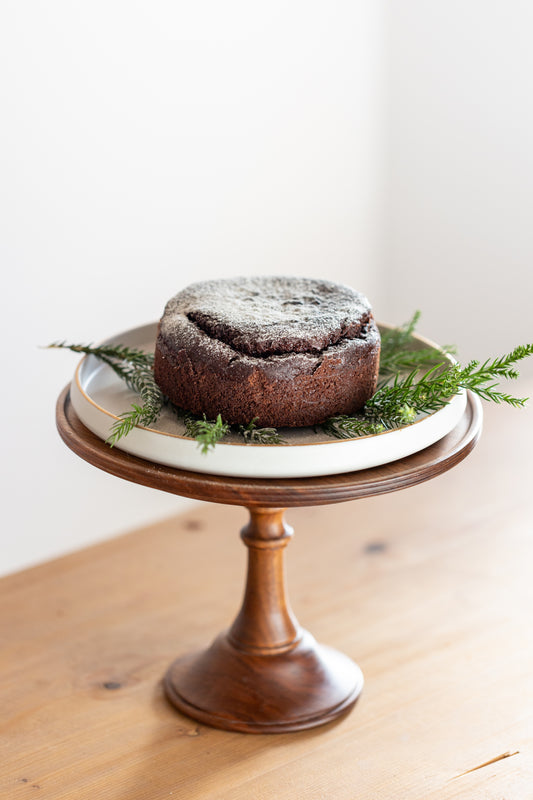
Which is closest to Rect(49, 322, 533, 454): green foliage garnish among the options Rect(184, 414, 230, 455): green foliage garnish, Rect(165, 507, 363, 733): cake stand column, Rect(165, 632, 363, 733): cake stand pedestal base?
Rect(184, 414, 230, 455): green foliage garnish

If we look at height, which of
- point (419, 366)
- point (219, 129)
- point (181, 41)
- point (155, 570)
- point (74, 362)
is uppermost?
point (181, 41)

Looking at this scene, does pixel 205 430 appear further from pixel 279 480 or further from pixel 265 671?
pixel 265 671

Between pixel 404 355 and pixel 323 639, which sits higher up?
pixel 404 355

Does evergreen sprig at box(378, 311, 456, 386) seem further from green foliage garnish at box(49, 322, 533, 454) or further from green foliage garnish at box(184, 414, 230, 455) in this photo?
green foliage garnish at box(184, 414, 230, 455)

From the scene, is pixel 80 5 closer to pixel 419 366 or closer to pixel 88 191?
pixel 88 191

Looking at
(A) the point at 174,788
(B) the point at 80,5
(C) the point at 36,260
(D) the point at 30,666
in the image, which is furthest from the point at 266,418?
(B) the point at 80,5

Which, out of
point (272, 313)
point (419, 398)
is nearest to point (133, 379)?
point (272, 313)

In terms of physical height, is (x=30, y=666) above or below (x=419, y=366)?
below
